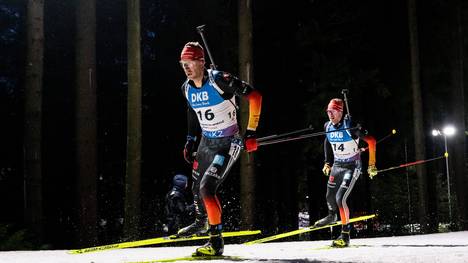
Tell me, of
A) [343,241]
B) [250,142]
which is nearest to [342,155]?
[343,241]

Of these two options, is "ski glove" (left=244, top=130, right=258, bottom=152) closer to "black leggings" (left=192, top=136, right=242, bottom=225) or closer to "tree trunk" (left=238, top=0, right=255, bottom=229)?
"black leggings" (left=192, top=136, right=242, bottom=225)

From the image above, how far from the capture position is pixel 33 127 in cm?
1403

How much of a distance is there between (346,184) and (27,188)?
25.4 feet

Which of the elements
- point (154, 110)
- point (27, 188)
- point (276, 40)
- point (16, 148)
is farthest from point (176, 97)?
point (27, 188)

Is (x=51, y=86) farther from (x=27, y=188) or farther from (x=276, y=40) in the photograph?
(x=276, y=40)

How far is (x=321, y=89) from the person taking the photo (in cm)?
1798

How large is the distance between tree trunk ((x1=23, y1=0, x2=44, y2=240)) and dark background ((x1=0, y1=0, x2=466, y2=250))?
4127mm

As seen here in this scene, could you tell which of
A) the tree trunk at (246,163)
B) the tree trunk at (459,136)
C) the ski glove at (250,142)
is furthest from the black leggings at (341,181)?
the tree trunk at (459,136)

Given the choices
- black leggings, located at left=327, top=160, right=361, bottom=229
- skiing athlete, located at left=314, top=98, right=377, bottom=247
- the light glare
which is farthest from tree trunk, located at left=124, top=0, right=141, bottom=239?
the light glare

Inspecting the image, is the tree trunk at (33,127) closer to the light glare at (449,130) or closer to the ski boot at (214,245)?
the ski boot at (214,245)

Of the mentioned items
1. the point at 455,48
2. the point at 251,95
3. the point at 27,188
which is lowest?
the point at 27,188

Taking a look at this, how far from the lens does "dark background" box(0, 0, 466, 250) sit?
18.5 m

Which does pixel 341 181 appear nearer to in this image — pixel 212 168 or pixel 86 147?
pixel 212 168

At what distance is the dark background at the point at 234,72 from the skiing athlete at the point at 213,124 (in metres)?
10.4
